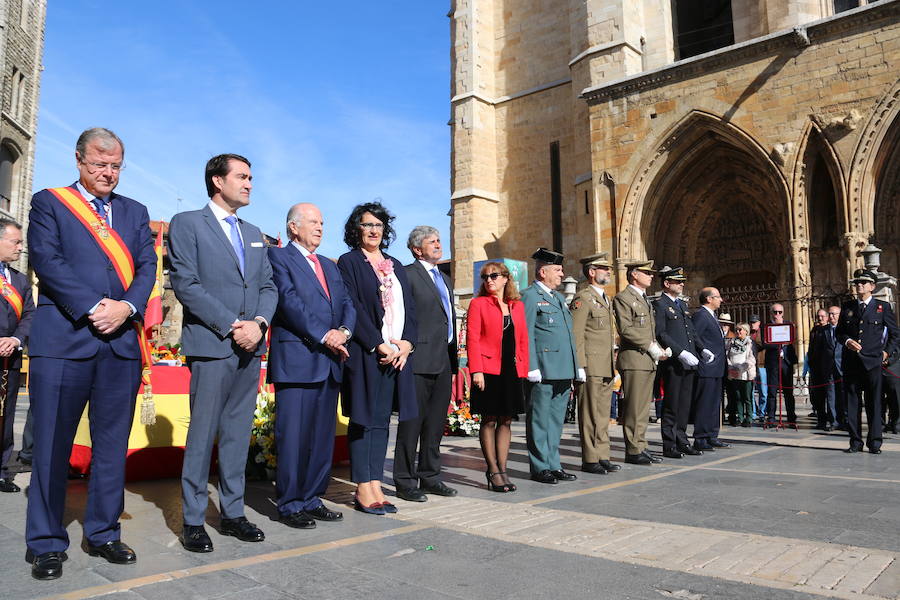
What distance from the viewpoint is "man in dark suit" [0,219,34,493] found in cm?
506

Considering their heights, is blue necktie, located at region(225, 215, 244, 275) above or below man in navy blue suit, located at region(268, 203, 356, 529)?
above

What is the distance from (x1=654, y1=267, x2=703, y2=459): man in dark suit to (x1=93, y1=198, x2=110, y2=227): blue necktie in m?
5.61

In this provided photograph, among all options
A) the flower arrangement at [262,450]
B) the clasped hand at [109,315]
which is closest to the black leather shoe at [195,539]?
the clasped hand at [109,315]

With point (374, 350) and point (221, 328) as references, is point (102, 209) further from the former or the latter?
point (374, 350)

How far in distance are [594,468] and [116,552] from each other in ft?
13.6

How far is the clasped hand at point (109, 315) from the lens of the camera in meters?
3.10

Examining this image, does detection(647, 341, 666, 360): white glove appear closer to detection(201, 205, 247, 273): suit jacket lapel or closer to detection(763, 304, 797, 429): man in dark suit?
detection(201, 205, 247, 273): suit jacket lapel

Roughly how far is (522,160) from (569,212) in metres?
2.90

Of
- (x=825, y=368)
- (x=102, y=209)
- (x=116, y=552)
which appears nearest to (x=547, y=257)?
(x=102, y=209)

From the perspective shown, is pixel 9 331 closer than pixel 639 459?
Yes

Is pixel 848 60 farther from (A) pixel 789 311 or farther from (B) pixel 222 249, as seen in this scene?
(B) pixel 222 249

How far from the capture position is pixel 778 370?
11289 mm

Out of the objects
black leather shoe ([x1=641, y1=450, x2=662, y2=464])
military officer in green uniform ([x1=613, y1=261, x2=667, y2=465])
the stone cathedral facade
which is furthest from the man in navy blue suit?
the stone cathedral facade

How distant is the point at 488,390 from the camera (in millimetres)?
5375
